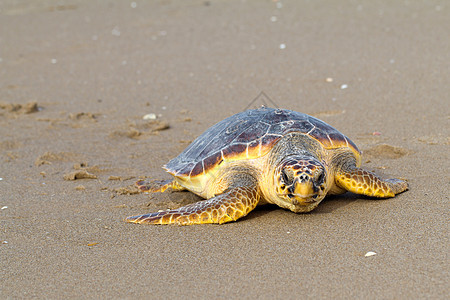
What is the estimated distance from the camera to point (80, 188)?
4.31 meters

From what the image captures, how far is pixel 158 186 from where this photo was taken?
4.23 m

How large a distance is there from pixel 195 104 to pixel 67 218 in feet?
10.1

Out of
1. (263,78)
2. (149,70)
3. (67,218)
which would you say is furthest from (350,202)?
(149,70)

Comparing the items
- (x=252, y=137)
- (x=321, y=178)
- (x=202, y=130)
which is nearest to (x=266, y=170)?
(x=252, y=137)

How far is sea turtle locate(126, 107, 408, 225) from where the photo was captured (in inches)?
131

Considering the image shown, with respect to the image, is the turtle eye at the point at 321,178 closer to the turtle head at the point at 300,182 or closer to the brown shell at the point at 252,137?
the turtle head at the point at 300,182

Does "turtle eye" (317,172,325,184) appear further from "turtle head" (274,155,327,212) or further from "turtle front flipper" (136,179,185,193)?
"turtle front flipper" (136,179,185,193)

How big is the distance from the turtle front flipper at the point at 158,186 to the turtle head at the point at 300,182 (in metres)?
1.11

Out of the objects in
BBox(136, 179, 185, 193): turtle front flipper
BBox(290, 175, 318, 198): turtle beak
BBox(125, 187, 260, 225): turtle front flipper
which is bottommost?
BBox(136, 179, 185, 193): turtle front flipper

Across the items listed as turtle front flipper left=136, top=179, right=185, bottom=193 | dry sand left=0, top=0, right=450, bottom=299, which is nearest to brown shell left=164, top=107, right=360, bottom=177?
turtle front flipper left=136, top=179, right=185, bottom=193

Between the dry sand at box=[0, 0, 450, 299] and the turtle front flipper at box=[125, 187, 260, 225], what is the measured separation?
7cm

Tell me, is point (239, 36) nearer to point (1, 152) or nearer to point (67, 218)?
point (1, 152)

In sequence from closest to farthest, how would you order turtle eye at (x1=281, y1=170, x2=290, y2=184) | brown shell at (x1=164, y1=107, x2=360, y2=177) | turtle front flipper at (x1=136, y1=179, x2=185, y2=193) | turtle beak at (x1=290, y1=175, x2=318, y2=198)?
turtle beak at (x1=290, y1=175, x2=318, y2=198) → turtle eye at (x1=281, y1=170, x2=290, y2=184) → brown shell at (x1=164, y1=107, x2=360, y2=177) → turtle front flipper at (x1=136, y1=179, x2=185, y2=193)

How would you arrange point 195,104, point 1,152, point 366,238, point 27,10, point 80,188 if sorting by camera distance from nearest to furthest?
point 366,238 < point 80,188 < point 1,152 < point 195,104 < point 27,10
